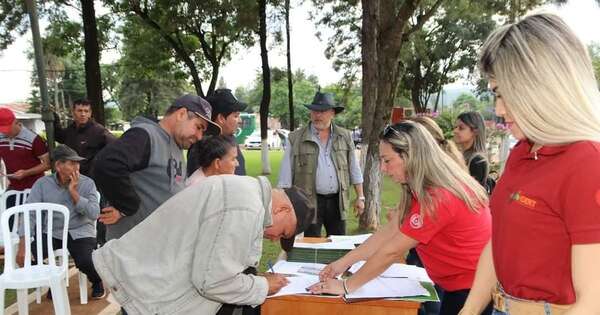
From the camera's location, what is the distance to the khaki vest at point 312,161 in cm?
409

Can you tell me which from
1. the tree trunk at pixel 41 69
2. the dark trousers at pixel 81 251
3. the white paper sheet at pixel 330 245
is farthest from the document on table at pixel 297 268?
the tree trunk at pixel 41 69

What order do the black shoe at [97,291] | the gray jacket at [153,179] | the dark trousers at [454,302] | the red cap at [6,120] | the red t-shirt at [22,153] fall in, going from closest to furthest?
1. the dark trousers at [454,302]
2. the gray jacket at [153,179]
3. the black shoe at [97,291]
4. the red cap at [6,120]
5. the red t-shirt at [22,153]

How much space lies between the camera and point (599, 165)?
3.27ft

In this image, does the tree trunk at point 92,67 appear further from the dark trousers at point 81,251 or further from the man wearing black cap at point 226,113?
the man wearing black cap at point 226,113

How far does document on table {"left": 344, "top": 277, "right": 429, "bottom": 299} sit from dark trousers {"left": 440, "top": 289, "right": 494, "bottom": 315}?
14 centimetres

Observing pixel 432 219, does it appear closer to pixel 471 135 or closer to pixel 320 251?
pixel 320 251

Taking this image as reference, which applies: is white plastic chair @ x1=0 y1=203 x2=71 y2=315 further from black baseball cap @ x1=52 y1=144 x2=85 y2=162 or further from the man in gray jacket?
the man in gray jacket

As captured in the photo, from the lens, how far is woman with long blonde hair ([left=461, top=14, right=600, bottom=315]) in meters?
1.01

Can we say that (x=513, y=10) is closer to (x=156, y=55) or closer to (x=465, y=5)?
(x=465, y=5)

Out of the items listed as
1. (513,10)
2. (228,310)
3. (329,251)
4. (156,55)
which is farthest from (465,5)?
(228,310)

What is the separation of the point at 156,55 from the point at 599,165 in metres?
16.6

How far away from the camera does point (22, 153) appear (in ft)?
16.0

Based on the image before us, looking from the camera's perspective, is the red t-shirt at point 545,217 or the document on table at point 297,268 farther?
the document on table at point 297,268

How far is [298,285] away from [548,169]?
117 centimetres
